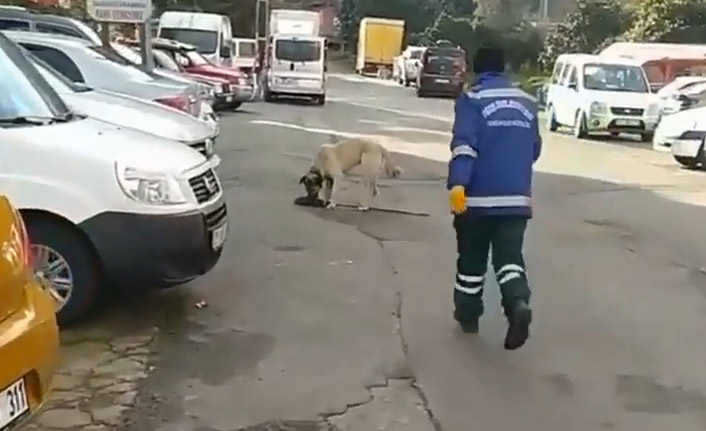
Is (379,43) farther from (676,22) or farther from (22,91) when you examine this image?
(22,91)

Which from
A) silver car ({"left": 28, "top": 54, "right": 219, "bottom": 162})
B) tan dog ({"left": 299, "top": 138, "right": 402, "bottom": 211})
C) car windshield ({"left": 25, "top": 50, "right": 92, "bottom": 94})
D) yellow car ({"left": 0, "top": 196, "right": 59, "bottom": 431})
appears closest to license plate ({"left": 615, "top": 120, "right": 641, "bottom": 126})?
tan dog ({"left": 299, "top": 138, "right": 402, "bottom": 211})

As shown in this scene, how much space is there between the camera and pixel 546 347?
7180 millimetres

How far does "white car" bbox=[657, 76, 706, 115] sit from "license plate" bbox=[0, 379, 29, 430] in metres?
20.9

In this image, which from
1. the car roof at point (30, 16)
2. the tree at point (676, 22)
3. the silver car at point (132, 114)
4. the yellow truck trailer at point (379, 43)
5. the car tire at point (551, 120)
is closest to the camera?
the silver car at point (132, 114)

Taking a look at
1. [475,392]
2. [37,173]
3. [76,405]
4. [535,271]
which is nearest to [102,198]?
[37,173]

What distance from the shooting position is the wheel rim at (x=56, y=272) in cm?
678

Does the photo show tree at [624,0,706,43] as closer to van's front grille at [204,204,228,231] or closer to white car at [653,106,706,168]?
white car at [653,106,706,168]

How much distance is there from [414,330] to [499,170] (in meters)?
1.28

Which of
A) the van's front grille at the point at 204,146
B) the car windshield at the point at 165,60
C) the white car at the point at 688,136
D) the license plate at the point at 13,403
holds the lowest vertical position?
the white car at the point at 688,136

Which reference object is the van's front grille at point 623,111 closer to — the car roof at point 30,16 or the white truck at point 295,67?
the white truck at point 295,67

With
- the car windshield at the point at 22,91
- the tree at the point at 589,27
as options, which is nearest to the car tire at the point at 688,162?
the car windshield at the point at 22,91

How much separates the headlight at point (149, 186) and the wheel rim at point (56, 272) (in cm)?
58

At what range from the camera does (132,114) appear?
1032 cm

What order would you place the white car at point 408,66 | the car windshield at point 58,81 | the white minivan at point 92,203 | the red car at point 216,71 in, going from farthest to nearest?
1. the white car at point 408,66
2. the red car at point 216,71
3. the car windshield at point 58,81
4. the white minivan at point 92,203
